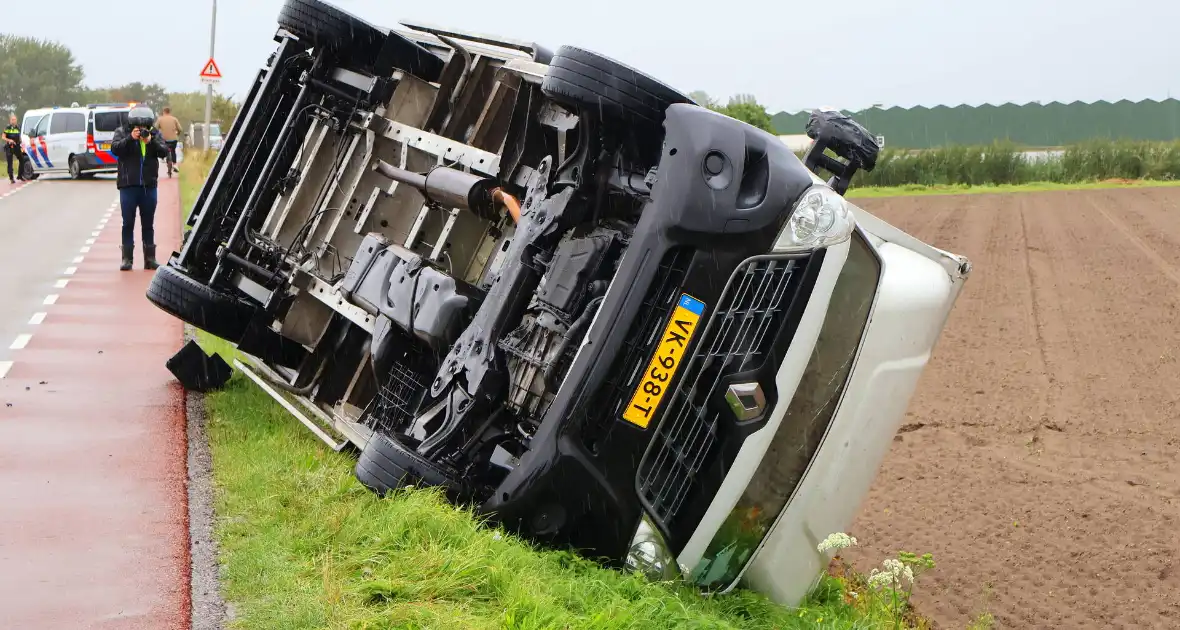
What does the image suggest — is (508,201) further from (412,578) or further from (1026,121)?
(1026,121)

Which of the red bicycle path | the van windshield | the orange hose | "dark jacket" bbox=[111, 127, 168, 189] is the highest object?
the orange hose

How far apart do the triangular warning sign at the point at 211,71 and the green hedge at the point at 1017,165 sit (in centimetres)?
1786

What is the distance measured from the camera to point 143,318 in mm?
10492

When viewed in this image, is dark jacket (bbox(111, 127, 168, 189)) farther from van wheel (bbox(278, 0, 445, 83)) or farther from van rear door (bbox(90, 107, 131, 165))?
van rear door (bbox(90, 107, 131, 165))

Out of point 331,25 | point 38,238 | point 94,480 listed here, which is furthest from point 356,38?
point 38,238

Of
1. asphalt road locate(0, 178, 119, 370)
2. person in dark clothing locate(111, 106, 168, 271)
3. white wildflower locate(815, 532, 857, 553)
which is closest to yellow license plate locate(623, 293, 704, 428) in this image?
white wildflower locate(815, 532, 857, 553)

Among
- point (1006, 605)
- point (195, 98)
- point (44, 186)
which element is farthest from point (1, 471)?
point (195, 98)

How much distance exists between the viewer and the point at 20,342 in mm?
9266

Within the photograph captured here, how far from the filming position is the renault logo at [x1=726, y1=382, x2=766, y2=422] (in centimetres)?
424

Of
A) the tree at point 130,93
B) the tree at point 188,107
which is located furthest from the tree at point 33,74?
the tree at point 188,107

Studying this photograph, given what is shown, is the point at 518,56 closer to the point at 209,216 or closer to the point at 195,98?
the point at 209,216

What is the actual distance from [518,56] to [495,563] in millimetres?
2869

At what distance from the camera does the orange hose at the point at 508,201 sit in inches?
210

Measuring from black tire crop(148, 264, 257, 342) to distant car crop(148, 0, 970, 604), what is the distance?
1257 mm
